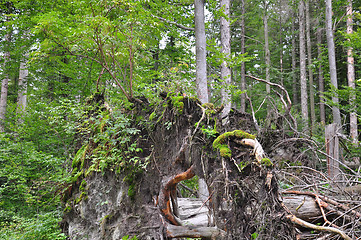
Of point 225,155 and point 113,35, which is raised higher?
point 113,35

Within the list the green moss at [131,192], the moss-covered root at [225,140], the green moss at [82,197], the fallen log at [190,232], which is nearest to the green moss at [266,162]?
the moss-covered root at [225,140]

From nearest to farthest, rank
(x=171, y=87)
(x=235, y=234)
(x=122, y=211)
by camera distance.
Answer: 1. (x=235, y=234)
2. (x=171, y=87)
3. (x=122, y=211)

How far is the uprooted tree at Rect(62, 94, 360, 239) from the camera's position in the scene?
2.88m

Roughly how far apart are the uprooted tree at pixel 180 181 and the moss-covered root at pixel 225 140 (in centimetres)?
1

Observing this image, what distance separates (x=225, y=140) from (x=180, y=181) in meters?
1.66

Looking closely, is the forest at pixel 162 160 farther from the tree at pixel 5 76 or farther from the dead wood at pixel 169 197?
the tree at pixel 5 76

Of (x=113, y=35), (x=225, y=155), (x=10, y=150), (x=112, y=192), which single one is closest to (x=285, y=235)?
(x=225, y=155)

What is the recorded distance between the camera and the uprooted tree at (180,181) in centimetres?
288

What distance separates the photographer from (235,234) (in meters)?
2.96

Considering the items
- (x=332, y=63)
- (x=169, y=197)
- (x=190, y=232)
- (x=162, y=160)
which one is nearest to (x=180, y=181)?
(x=169, y=197)

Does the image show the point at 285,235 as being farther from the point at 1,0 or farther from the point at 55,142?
the point at 1,0

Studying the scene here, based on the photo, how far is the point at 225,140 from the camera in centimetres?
348

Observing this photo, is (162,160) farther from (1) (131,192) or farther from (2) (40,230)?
(2) (40,230)

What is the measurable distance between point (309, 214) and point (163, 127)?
2.83 m
